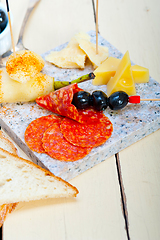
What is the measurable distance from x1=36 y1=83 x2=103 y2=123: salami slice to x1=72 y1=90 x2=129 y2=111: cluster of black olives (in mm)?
51

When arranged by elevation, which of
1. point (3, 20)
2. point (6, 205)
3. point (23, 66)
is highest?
point (3, 20)

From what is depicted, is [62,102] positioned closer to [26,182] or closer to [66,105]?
[66,105]

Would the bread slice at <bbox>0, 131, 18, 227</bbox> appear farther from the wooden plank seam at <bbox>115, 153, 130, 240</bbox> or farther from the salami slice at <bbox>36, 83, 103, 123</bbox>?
the wooden plank seam at <bbox>115, 153, 130, 240</bbox>

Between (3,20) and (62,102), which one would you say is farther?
(3,20)

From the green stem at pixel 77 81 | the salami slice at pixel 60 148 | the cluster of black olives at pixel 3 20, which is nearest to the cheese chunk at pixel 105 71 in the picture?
the green stem at pixel 77 81

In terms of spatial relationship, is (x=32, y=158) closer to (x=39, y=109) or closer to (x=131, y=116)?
(x=39, y=109)

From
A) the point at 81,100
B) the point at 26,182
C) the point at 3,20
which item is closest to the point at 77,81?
the point at 81,100

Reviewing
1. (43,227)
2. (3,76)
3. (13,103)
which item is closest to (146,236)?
(43,227)

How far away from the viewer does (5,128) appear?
7.90 ft

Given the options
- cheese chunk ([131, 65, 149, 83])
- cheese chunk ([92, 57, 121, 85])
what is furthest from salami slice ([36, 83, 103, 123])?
cheese chunk ([131, 65, 149, 83])

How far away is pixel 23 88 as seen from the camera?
2418 millimetres

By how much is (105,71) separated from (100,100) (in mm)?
331

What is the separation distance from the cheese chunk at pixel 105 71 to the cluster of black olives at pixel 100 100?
0.26 m

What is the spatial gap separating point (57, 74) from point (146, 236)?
55.2 inches
